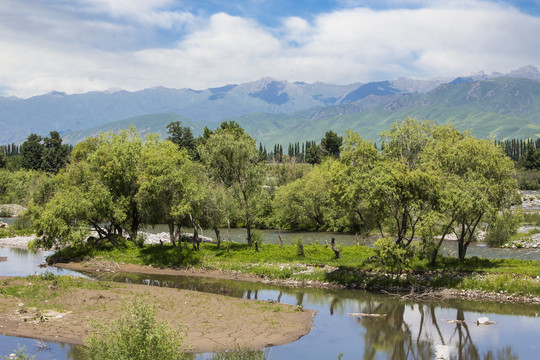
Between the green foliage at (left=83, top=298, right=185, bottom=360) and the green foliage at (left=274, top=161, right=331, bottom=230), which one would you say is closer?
the green foliage at (left=83, top=298, right=185, bottom=360)

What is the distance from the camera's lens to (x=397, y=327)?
2875 centimetres

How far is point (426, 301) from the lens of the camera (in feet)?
111

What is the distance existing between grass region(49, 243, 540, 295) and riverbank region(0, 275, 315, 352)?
815 cm

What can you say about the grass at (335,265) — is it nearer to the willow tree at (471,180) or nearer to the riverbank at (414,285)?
the riverbank at (414,285)

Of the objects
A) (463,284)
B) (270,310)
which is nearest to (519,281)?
(463,284)

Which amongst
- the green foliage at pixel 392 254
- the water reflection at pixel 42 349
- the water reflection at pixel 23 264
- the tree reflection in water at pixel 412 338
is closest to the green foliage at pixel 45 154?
the water reflection at pixel 23 264

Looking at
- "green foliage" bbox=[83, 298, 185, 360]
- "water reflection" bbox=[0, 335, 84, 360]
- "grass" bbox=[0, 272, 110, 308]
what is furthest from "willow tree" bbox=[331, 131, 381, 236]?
"green foliage" bbox=[83, 298, 185, 360]

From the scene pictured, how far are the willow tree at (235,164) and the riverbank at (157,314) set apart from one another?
51.1 feet

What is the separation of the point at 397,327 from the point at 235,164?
2437 centimetres

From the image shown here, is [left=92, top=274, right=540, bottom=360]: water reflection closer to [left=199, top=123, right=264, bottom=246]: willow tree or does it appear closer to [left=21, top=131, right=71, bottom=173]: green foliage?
[left=199, top=123, right=264, bottom=246]: willow tree

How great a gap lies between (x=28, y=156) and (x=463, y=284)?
142 meters

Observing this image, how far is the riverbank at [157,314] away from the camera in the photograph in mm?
25172

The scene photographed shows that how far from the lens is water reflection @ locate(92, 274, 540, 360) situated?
24.4 metres

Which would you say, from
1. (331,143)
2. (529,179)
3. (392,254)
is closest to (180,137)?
(331,143)
